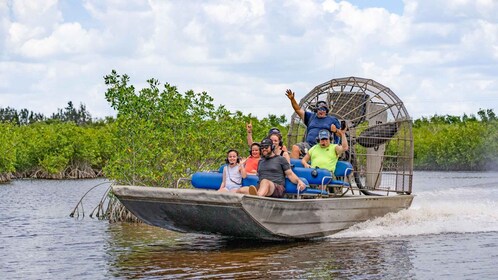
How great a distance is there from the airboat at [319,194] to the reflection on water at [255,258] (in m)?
0.41

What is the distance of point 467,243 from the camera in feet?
54.2

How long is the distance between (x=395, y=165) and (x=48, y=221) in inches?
423

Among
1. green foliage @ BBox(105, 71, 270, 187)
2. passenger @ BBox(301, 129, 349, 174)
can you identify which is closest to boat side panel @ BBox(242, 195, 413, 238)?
passenger @ BBox(301, 129, 349, 174)

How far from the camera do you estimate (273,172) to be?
1551 cm

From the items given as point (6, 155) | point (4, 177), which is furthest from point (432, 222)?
point (4, 177)

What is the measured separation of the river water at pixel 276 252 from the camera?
530 inches

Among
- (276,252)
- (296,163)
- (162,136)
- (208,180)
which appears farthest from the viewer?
(162,136)

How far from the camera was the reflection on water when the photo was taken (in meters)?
13.4

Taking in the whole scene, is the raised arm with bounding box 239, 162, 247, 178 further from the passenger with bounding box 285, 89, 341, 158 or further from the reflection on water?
the passenger with bounding box 285, 89, 341, 158

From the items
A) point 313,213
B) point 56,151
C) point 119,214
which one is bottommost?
point 119,214

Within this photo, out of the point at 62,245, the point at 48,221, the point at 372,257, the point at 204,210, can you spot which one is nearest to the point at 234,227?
the point at 204,210

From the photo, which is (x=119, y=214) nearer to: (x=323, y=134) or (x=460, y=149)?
(x=323, y=134)

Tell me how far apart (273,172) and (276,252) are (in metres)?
1.40

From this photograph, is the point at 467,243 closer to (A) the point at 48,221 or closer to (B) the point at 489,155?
(A) the point at 48,221
